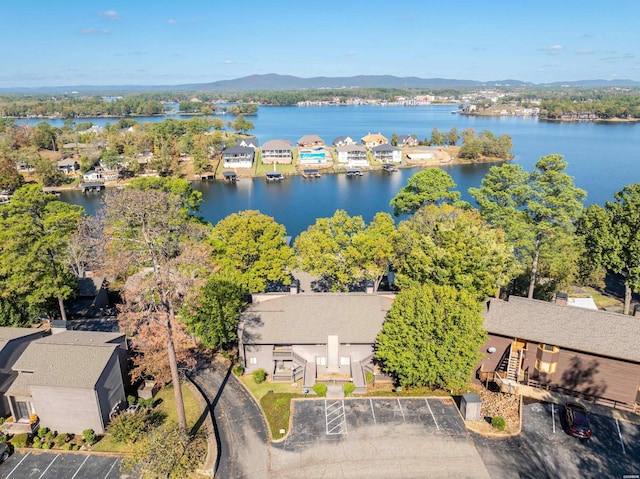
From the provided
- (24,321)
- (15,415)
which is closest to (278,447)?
(15,415)

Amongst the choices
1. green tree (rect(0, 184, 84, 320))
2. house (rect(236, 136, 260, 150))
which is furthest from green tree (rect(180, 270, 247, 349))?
house (rect(236, 136, 260, 150))

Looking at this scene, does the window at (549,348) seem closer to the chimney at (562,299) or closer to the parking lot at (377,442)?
the chimney at (562,299)

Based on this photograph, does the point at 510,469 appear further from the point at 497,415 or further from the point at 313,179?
the point at 313,179

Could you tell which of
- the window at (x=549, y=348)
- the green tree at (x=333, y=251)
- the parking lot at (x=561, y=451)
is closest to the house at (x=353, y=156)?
the green tree at (x=333, y=251)

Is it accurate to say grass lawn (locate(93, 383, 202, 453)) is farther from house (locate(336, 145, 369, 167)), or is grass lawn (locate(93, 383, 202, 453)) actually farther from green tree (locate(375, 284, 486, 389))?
house (locate(336, 145, 369, 167))

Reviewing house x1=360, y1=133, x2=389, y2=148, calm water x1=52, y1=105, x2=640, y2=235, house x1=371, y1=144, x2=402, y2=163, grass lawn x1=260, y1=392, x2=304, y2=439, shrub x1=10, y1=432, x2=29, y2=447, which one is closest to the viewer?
shrub x1=10, y1=432, x2=29, y2=447

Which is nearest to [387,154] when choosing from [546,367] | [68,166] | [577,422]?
[68,166]
